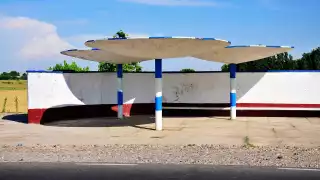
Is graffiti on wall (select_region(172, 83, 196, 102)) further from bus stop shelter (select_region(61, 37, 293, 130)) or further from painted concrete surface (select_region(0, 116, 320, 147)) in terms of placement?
bus stop shelter (select_region(61, 37, 293, 130))

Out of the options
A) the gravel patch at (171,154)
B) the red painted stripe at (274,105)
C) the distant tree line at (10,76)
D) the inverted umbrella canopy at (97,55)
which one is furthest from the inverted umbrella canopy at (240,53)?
the distant tree line at (10,76)

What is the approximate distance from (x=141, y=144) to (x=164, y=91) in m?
11.1

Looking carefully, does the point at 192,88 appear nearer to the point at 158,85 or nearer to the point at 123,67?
the point at 158,85

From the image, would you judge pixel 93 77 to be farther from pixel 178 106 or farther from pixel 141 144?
pixel 141 144

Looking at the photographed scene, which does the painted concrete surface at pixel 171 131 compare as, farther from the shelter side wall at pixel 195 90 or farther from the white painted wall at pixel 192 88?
the white painted wall at pixel 192 88

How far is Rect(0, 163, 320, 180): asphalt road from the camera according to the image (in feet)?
28.7

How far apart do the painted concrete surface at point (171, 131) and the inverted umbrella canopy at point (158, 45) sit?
303 centimetres

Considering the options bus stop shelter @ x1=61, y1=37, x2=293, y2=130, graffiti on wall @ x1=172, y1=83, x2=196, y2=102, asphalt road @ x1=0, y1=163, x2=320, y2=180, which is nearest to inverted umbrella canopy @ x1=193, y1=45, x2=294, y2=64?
bus stop shelter @ x1=61, y1=37, x2=293, y2=130

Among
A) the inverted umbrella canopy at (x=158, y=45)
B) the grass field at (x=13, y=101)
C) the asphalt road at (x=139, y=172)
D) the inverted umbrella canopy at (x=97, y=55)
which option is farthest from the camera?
the grass field at (x=13, y=101)

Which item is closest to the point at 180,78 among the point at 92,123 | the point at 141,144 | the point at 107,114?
the point at 107,114

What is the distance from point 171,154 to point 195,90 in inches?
508

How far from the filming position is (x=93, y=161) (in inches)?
422

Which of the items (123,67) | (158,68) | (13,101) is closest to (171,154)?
(158,68)

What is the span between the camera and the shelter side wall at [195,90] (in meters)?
22.8
